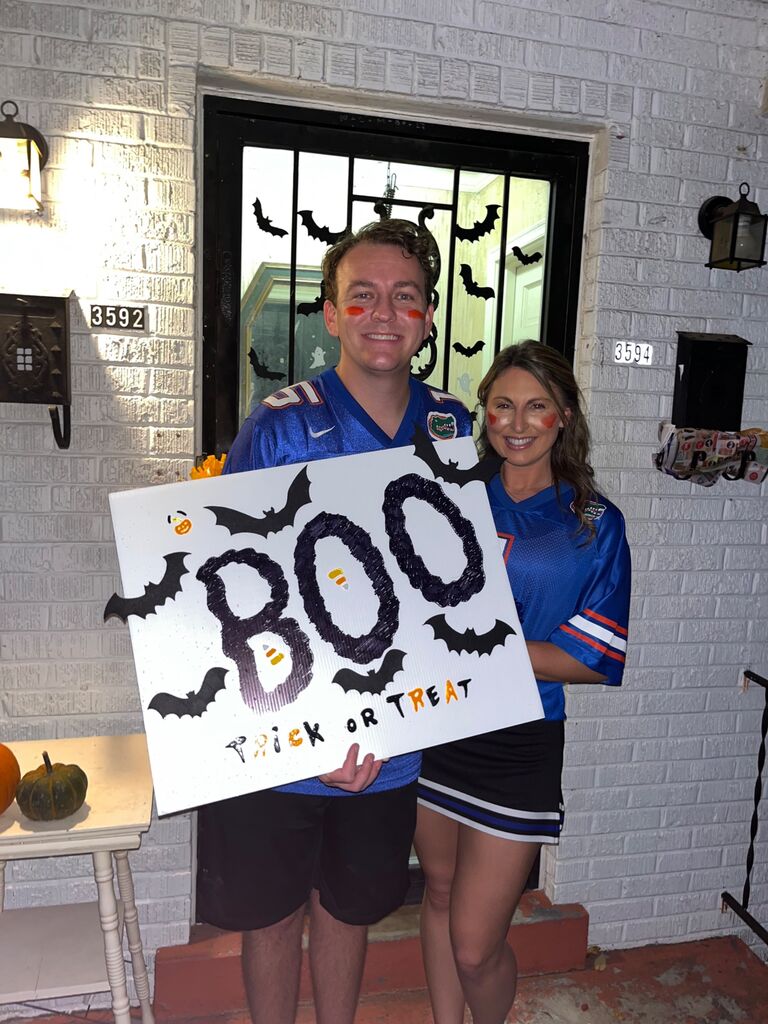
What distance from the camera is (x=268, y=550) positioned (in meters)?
1.26

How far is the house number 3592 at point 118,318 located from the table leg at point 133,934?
1203mm

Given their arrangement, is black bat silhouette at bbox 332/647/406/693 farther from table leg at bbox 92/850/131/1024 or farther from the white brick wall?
the white brick wall

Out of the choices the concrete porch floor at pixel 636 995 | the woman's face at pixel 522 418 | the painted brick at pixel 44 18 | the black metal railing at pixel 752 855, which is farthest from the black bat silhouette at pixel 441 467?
the concrete porch floor at pixel 636 995

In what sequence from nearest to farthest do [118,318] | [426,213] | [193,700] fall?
[193,700]
[118,318]
[426,213]

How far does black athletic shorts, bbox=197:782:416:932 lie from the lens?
1.39 meters

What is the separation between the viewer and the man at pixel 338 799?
1387mm

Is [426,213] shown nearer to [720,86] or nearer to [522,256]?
[522,256]

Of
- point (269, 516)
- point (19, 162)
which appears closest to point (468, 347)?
point (269, 516)

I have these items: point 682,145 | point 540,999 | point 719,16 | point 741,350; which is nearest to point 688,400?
point 741,350

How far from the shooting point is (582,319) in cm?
206

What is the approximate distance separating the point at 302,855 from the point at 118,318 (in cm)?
124

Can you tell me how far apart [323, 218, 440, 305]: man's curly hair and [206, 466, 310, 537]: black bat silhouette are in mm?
406

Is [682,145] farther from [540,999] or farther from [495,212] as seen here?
[540,999]

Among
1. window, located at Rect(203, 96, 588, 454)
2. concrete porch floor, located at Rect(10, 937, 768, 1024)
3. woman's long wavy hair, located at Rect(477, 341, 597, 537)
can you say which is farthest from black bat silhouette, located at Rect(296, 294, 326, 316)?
concrete porch floor, located at Rect(10, 937, 768, 1024)
